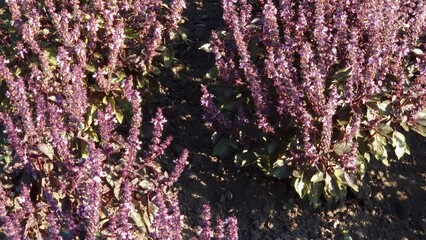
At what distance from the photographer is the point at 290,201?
4.88m

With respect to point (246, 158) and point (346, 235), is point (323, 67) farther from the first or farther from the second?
point (346, 235)

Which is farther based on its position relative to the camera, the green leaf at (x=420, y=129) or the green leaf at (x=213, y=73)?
the green leaf at (x=213, y=73)

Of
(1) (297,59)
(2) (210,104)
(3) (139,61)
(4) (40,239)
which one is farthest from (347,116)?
(4) (40,239)

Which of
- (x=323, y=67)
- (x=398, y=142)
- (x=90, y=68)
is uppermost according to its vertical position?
(x=90, y=68)

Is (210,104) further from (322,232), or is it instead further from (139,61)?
(322,232)

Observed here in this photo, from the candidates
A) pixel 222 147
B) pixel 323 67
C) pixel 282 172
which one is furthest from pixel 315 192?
pixel 323 67

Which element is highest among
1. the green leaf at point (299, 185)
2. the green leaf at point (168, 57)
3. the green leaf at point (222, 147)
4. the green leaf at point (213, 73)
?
the green leaf at point (168, 57)

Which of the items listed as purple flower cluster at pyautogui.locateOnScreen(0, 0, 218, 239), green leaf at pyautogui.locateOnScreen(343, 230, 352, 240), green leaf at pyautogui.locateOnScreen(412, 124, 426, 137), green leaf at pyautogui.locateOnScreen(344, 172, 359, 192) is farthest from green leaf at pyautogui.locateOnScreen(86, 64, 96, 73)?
green leaf at pyautogui.locateOnScreen(412, 124, 426, 137)

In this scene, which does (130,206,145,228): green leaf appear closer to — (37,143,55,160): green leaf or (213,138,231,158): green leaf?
(37,143,55,160): green leaf

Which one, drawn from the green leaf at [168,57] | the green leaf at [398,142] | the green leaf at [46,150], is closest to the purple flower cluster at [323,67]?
the green leaf at [398,142]

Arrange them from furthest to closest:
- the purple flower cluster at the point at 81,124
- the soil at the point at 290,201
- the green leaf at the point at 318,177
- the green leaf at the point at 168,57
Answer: the green leaf at the point at 168,57 < the soil at the point at 290,201 < the green leaf at the point at 318,177 < the purple flower cluster at the point at 81,124

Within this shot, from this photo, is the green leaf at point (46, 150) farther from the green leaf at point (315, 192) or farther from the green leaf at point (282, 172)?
the green leaf at point (315, 192)

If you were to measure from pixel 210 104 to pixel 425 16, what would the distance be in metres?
1.60

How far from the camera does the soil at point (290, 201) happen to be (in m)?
4.75
